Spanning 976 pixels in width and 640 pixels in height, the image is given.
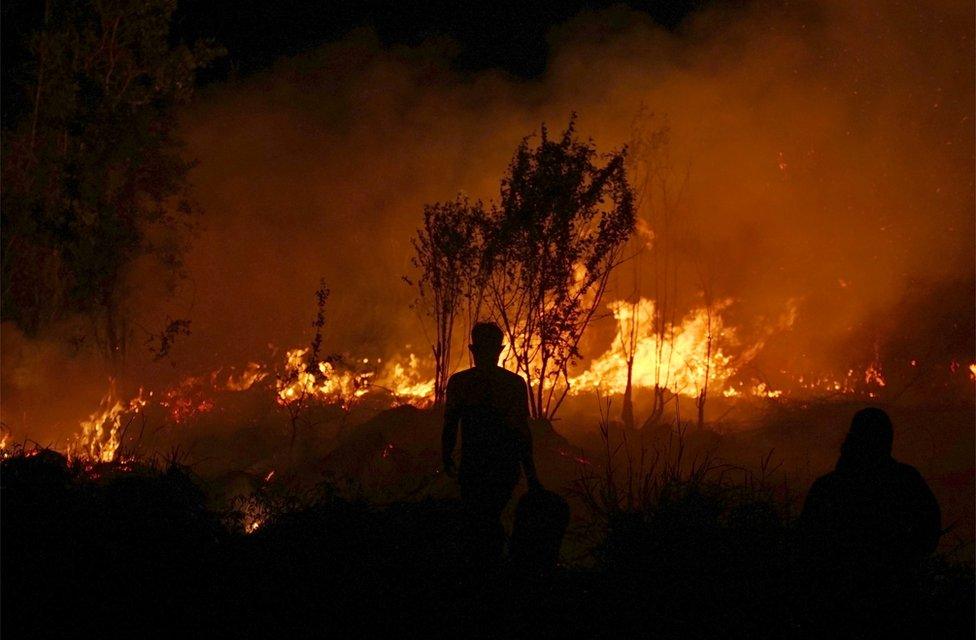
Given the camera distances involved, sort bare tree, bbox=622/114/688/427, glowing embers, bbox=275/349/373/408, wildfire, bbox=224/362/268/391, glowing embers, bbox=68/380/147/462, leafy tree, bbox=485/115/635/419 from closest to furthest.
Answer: leafy tree, bbox=485/115/635/419
glowing embers, bbox=68/380/147/462
glowing embers, bbox=275/349/373/408
bare tree, bbox=622/114/688/427
wildfire, bbox=224/362/268/391

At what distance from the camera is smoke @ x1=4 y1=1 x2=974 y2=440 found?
13539mm

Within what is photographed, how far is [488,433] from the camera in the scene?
496cm

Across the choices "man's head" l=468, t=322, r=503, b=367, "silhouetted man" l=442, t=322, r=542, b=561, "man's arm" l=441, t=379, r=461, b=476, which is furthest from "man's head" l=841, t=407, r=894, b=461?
"man's arm" l=441, t=379, r=461, b=476

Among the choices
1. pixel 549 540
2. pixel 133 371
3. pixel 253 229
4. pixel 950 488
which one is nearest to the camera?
pixel 549 540

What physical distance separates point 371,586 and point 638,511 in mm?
1927

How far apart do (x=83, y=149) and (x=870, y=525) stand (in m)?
13.6

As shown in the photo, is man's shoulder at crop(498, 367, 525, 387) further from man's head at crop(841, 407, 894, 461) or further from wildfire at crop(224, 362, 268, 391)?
wildfire at crop(224, 362, 268, 391)

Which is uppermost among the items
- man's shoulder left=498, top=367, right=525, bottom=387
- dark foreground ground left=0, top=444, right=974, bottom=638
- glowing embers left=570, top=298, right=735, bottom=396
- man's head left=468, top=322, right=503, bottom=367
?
glowing embers left=570, top=298, right=735, bottom=396

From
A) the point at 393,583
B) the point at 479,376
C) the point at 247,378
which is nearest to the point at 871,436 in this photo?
the point at 479,376

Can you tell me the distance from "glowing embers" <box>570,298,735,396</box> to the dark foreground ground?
8.57 meters

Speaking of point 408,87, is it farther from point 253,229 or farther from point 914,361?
point 914,361

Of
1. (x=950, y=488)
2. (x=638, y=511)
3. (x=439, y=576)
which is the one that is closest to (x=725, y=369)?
(x=950, y=488)

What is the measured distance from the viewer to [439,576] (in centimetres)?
438

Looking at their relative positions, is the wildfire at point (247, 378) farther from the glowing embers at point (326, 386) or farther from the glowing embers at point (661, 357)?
the glowing embers at point (661, 357)
